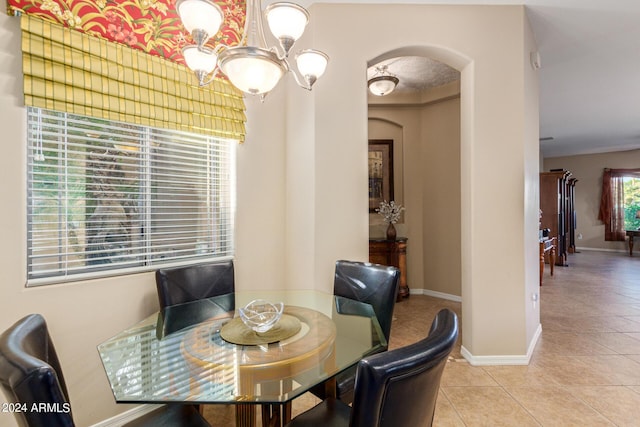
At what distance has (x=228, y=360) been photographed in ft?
3.86

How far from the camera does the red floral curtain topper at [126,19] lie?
1564 millimetres

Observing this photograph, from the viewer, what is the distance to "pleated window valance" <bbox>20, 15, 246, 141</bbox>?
1.54 meters

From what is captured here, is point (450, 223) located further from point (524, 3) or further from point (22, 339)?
point (22, 339)

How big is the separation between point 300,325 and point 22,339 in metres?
1.01

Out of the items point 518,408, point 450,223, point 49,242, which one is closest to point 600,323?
point 450,223

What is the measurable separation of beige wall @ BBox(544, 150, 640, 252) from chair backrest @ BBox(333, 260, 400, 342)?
9.93 meters

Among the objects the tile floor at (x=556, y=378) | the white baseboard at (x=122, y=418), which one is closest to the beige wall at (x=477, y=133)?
the tile floor at (x=556, y=378)

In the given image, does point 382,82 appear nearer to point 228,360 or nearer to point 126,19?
point 126,19

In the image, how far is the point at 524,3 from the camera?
8.16 ft

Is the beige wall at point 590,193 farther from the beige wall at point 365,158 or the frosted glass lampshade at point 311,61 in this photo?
the frosted glass lampshade at point 311,61

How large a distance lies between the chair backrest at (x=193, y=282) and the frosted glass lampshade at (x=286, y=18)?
1.47 metres

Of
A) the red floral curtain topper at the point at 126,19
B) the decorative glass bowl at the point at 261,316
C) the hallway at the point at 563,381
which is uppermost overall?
the red floral curtain topper at the point at 126,19

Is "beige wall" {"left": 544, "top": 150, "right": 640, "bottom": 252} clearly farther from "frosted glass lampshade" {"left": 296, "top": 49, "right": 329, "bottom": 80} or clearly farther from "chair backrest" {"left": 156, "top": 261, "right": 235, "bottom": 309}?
"chair backrest" {"left": 156, "top": 261, "right": 235, "bottom": 309}

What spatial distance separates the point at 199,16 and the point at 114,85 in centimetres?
86
